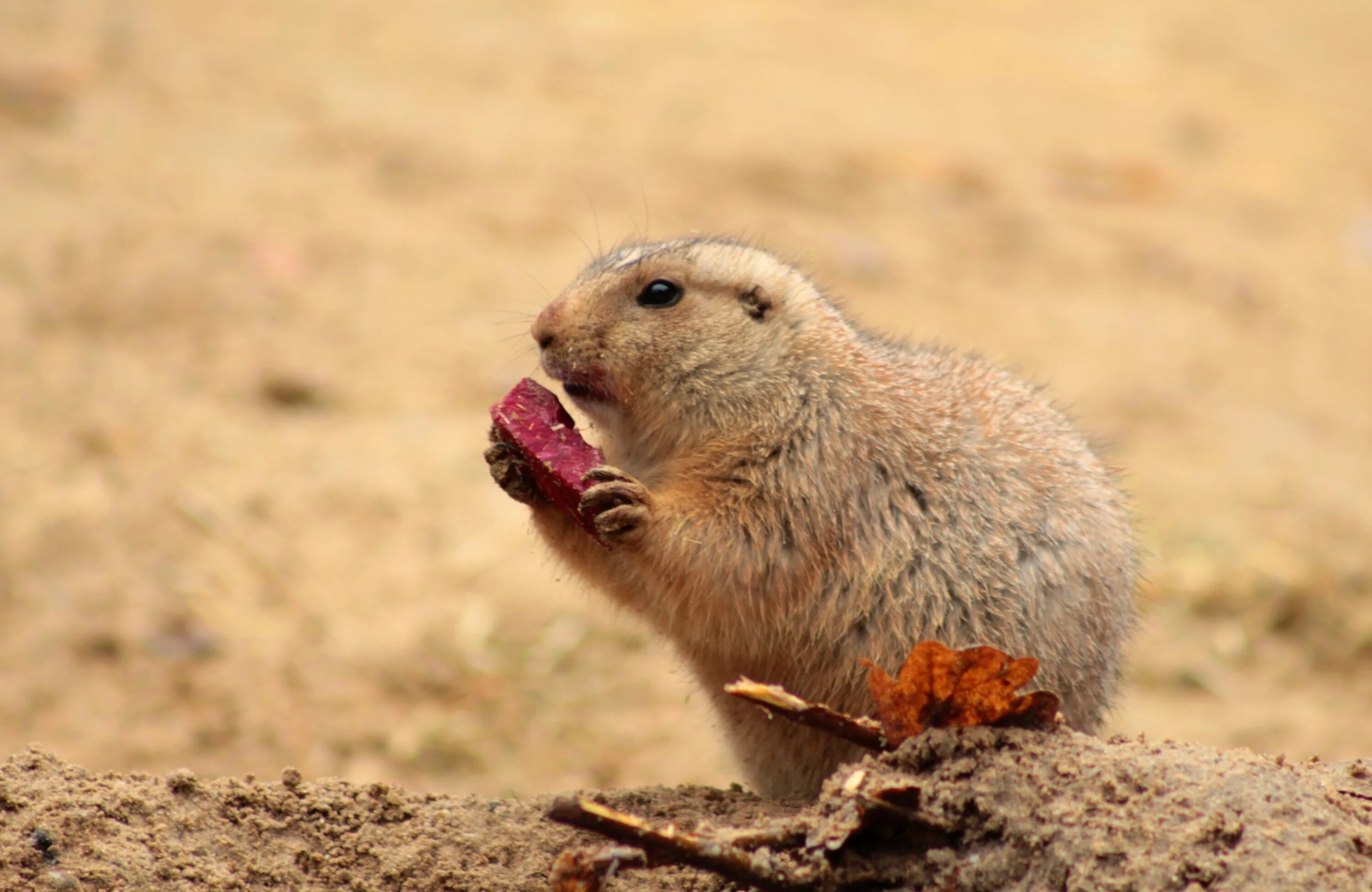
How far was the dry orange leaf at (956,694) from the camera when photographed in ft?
8.87

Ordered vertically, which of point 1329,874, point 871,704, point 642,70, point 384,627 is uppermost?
point 642,70

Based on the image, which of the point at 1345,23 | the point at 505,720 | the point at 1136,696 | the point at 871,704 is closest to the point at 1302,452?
the point at 1136,696

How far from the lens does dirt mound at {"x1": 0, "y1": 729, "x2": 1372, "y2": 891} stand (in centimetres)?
245

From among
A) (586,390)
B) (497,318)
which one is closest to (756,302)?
(586,390)

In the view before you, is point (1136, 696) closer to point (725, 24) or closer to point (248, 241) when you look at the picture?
point (248, 241)

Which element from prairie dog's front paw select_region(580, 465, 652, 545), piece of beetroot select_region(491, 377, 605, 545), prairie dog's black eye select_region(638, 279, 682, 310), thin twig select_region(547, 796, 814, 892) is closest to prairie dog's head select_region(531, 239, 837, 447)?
prairie dog's black eye select_region(638, 279, 682, 310)

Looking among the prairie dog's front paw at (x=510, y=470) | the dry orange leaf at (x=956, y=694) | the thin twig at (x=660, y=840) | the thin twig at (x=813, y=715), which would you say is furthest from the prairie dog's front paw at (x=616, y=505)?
the thin twig at (x=660, y=840)

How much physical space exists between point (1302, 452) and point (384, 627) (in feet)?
18.5

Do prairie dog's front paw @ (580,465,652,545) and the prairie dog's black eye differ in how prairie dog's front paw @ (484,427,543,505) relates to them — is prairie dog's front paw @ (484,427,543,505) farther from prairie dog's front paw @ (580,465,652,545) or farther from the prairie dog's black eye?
the prairie dog's black eye

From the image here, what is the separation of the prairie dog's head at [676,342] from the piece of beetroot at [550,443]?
0.22 meters

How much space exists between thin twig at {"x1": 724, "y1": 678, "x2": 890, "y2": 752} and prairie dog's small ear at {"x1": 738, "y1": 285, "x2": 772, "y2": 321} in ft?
4.77

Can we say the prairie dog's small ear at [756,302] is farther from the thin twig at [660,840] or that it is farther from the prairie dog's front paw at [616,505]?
the thin twig at [660,840]

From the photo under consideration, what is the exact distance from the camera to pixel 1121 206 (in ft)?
37.2

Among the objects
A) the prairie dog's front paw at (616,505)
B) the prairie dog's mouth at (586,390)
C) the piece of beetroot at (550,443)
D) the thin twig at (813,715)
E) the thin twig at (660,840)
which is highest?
the prairie dog's mouth at (586,390)
